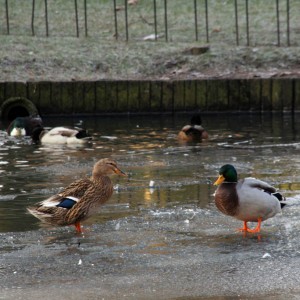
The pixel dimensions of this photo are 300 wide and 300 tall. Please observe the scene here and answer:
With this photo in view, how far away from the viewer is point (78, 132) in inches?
715

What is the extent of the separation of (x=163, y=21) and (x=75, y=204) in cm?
2057

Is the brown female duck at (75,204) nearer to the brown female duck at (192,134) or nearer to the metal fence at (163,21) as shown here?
the brown female duck at (192,134)

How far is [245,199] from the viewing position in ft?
32.1

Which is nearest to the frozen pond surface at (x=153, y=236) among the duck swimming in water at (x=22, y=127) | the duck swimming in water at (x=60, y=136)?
the duck swimming in water at (x=60, y=136)

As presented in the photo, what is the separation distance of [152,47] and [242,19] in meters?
4.42

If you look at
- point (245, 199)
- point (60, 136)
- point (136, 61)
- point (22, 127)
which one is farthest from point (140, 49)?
point (245, 199)

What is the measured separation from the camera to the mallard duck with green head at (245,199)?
979 cm

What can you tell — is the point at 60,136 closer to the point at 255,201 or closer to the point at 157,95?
the point at 157,95

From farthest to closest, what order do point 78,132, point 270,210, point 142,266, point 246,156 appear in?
point 78,132 < point 246,156 < point 270,210 < point 142,266

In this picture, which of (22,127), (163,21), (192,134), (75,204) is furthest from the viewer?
(163,21)

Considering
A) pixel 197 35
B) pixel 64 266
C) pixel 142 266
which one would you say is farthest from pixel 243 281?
pixel 197 35

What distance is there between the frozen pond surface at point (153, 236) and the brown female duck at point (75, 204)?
0.52 feet

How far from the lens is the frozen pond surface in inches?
313

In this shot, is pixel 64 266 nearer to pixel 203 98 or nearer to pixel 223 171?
pixel 223 171
